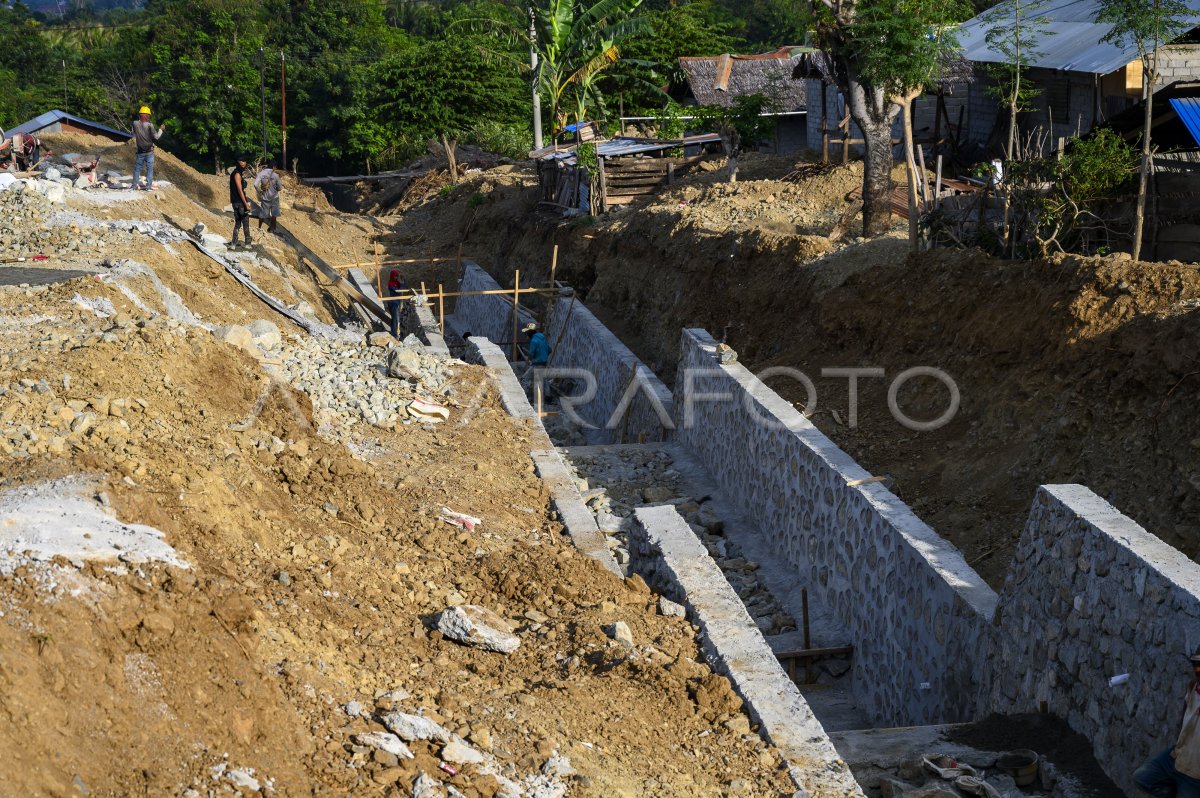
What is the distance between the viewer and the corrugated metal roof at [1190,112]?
Result: 539 inches

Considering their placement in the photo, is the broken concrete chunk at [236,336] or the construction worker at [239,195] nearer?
the broken concrete chunk at [236,336]

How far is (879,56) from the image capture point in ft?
47.9

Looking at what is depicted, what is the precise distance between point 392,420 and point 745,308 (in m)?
6.79

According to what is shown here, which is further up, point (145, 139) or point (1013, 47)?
point (1013, 47)

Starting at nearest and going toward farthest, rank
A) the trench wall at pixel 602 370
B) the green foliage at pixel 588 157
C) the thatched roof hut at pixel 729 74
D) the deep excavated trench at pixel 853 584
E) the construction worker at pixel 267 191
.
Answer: the deep excavated trench at pixel 853 584 → the trench wall at pixel 602 370 → the construction worker at pixel 267 191 → the green foliage at pixel 588 157 → the thatched roof hut at pixel 729 74

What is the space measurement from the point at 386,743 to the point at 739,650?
7.41 ft

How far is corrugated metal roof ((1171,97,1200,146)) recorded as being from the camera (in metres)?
13.7

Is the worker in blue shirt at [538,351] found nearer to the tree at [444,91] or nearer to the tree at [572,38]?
the tree at [572,38]

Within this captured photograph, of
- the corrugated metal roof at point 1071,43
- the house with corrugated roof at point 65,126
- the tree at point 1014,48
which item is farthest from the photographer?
the house with corrugated roof at point 65,126

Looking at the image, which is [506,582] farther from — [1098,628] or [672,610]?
[1098,628]

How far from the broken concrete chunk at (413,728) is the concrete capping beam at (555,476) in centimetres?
275

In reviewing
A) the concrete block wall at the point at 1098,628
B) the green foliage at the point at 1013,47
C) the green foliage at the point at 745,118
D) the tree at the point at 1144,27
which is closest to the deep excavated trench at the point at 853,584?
the concrete block wall at the point at 1098,628

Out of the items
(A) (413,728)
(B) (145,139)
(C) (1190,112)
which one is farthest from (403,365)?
(B) (145,139)

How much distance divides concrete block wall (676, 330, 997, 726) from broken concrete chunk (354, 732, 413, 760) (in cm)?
383
